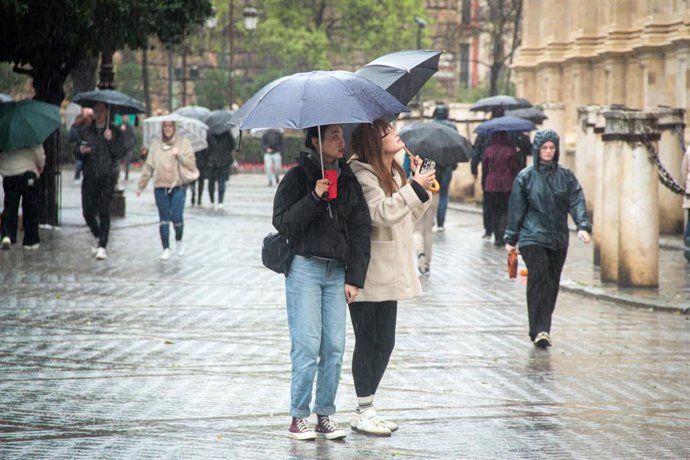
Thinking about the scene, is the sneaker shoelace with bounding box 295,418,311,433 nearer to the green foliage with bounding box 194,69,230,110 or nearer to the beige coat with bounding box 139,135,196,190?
the beige coat with bounding box 139,135,196,190

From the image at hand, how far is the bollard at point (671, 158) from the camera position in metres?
20.9

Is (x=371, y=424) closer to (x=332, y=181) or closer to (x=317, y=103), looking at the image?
(x=332, y=181)

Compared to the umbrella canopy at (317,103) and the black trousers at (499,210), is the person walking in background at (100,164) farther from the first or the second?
the umbrella canopy at (317,103)

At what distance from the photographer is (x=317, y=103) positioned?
7520 mm

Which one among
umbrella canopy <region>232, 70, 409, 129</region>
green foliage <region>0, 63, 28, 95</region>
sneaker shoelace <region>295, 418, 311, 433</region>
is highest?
green foliage <region>0, 63, 28, 95</region>

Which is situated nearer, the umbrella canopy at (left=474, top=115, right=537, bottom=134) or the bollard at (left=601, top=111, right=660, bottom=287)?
the bollard at (left=601, top=111, right=660, bottom=287)

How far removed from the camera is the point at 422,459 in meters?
7.50

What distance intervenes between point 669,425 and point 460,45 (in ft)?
228

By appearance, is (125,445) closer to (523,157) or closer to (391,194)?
(391,194)

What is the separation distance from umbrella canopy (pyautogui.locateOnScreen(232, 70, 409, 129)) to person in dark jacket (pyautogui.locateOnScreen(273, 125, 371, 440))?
251 mm

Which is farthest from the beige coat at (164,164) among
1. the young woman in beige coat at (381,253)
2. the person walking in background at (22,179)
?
the young woman in beige coat at (381,253)

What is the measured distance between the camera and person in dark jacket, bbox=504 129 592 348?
37.7 ft

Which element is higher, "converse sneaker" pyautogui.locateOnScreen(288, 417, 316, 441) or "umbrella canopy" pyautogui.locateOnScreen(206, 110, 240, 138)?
"umbrella canopy" pyautogui.locateOnScreen(206, 110, 240, 138)

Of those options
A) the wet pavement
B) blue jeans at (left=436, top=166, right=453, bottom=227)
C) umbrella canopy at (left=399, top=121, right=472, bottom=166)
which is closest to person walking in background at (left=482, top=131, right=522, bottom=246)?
blue jeans at (left=436, top=166, right=453, bottom=227)
